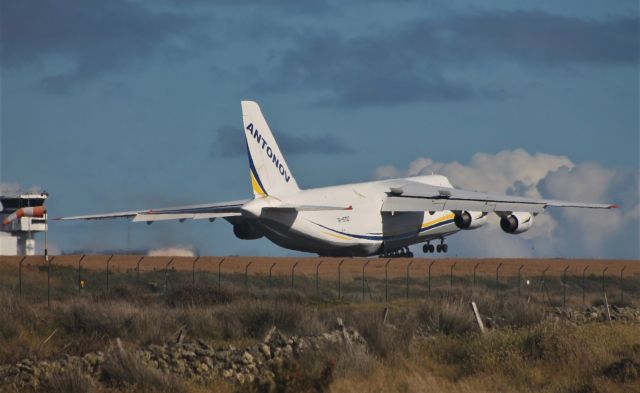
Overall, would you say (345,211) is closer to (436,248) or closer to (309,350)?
(436,248)

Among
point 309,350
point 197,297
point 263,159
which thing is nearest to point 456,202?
point 263,159

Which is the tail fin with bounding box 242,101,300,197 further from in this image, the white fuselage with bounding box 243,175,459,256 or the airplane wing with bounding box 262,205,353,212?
the airplane wing with bounding box 262,205,353,212

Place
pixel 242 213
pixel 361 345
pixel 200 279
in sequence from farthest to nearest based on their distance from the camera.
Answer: pixel 242 213 → pixel 200 279 → pixel 361 345

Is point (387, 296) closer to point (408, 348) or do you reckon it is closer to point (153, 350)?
point (408, 348)

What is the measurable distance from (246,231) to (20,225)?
17.6 metres

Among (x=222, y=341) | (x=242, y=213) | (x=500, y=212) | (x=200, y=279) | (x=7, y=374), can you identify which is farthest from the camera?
(x=500, y=212)

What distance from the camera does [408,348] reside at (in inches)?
823

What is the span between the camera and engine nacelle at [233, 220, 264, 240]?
52375 mm

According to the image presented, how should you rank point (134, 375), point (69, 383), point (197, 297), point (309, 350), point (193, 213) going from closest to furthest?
point (69, 383) → point (134, 375) → point (309, 350) → point (197, 297) → point (193, 213)

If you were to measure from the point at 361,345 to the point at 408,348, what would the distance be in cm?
143

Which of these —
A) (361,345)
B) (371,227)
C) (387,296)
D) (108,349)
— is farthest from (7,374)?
(371,227)

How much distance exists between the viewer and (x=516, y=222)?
55.1 m

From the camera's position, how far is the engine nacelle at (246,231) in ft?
172

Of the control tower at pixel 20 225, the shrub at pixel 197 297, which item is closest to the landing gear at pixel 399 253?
the control tower at pixel 20 225
